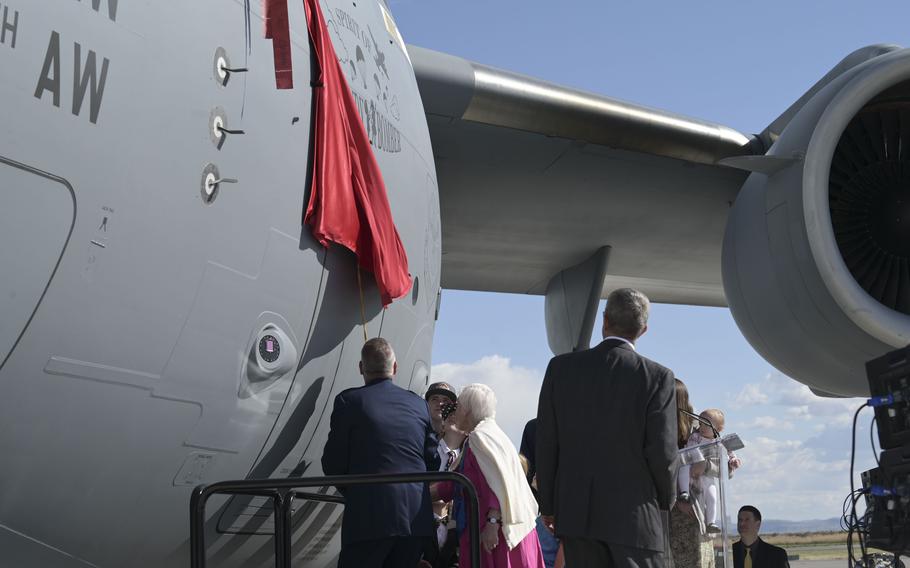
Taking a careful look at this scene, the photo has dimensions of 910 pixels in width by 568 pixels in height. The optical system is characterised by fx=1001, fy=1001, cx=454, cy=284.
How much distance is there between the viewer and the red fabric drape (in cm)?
350

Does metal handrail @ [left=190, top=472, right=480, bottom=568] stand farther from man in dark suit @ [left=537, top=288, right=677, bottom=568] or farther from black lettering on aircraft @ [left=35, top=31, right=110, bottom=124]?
black lettering on aircraft @ [left=35, top=31, right=110, bottom=124]

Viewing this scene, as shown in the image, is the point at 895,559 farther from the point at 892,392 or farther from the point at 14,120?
the point at 14,120

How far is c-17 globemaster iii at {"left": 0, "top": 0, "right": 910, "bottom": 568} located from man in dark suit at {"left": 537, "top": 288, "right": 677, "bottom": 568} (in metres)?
0.86

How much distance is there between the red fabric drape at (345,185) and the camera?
3496mm

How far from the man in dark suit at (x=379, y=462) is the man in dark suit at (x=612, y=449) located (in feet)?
1.64

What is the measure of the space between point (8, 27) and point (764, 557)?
20.5 feet

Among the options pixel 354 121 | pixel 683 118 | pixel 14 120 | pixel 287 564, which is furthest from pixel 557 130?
pixel 14 120

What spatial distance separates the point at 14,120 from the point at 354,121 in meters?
1.67

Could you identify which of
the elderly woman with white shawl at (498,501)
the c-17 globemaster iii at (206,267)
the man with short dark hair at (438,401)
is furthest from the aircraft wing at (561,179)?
the elderly woman with white shawl at (498,501)

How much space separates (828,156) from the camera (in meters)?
5.77

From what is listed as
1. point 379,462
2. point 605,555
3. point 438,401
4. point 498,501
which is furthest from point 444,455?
point 605,555

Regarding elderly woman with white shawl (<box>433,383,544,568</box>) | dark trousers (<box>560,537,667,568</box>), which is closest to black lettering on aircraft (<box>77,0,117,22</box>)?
dark trousers (<box>560,537,667,568</box>)

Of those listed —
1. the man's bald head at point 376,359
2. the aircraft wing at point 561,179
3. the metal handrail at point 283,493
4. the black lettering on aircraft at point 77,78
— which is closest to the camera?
the black lettering on aircraft at point 77,78

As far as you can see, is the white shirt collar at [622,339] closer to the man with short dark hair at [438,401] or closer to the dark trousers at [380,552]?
the dark trousers at [380,552]
